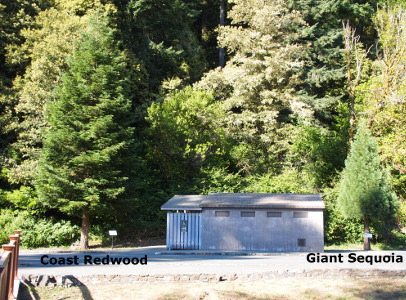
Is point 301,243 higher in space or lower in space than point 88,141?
lower

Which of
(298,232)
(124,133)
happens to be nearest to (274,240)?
(298,232)

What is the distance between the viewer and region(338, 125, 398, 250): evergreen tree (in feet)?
75.3

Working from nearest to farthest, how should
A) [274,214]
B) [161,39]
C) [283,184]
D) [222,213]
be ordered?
[274,214] < [222,213] < [283,184] < [161,39]

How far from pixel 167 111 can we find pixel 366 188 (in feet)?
44.4

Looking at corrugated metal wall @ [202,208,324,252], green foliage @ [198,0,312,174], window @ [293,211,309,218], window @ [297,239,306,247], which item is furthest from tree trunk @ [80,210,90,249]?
green foliage @ [198,0,312,174]

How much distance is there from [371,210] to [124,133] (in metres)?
13.7

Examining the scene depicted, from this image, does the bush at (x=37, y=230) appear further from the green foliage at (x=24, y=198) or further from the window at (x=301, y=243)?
the window at (x=301, y=243)

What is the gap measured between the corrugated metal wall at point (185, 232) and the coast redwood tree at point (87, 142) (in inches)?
135

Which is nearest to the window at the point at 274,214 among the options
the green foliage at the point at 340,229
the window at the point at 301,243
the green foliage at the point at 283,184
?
the window at the point at 301,243

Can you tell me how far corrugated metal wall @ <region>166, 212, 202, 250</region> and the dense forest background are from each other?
360 centimetres

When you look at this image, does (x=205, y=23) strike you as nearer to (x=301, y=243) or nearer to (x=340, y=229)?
(x=340, y=229)

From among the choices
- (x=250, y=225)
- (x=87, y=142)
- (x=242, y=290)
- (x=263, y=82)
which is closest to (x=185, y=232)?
(x=250, y=225)

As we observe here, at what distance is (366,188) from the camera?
914 inches

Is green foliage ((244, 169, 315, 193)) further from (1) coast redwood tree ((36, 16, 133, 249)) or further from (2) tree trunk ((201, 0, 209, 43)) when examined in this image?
(2) tree trunk ((201, 0, 209, 43))
